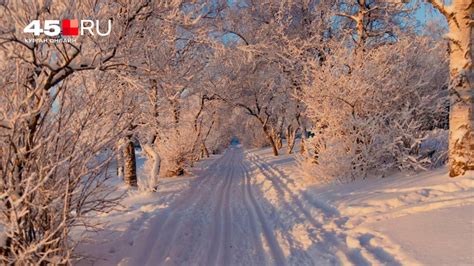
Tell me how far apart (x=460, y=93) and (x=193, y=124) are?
1506 centimetres

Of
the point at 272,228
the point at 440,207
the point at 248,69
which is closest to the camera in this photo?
the point at 440,207

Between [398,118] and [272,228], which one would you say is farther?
[398,118]

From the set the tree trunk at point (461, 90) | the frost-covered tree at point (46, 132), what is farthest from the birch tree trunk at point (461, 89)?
the frost-covered tree at point (46, 132)

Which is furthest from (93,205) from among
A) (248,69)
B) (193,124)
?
(248,69)

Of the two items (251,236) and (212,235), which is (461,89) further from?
(212,235)

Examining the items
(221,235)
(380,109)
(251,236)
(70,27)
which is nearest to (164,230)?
(221,235)

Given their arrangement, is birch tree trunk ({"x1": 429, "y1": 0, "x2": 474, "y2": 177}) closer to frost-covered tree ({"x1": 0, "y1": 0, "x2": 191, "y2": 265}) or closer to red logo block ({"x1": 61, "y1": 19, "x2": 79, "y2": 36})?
frost-covered tree ({"x1": 0, "y1": 0, "x2": 191, "y2": 265})

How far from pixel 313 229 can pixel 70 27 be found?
5.80 meters

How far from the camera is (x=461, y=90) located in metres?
7.79

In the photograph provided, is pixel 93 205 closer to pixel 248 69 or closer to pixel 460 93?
pixel 460 93

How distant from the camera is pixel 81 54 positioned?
4.93 meters

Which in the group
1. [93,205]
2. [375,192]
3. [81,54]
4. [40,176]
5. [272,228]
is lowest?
[272,228]

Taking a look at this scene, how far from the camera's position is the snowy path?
5.76 m

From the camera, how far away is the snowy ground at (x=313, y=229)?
5.29m
